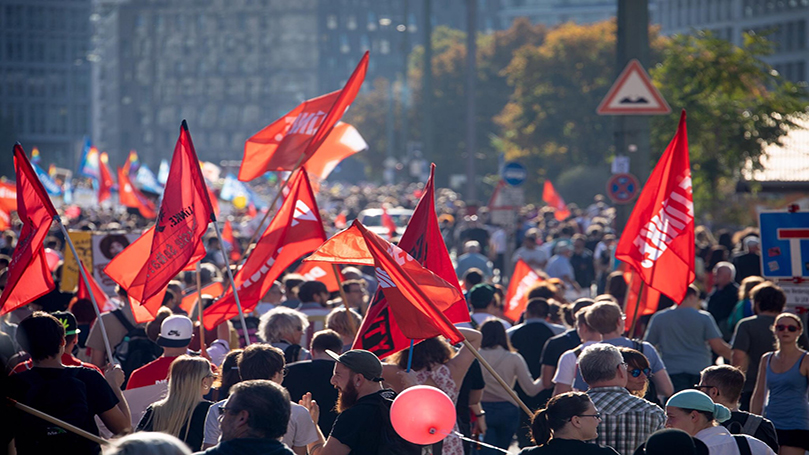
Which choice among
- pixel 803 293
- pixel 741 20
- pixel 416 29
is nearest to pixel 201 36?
pixel 416 29

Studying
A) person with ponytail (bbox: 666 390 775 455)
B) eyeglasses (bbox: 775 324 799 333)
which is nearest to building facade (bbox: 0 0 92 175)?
eyeglasses (bbox: 775 324 799 333)

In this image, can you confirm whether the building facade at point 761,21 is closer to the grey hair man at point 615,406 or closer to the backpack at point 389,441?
the grey hair man at point 615,406

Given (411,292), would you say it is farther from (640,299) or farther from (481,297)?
(481,297)

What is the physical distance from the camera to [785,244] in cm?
919

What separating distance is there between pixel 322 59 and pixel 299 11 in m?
5.98

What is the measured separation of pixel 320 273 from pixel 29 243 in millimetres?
3836

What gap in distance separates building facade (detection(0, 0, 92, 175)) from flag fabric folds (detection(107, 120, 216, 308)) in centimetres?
11570

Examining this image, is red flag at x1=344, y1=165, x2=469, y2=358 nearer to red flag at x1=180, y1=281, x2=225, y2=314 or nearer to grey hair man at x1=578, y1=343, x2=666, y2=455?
grey hair man at x1=578, y1=343, x2=666, y2=455

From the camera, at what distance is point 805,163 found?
2456cm

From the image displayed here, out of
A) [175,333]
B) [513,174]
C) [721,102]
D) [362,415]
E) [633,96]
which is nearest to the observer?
[362,415]

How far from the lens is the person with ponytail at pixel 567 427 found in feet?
15.3

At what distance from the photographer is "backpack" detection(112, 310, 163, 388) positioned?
25.7 feet

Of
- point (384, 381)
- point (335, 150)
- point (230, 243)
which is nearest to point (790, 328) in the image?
point (384, 381)

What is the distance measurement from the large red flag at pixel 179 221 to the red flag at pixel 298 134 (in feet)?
6.55
